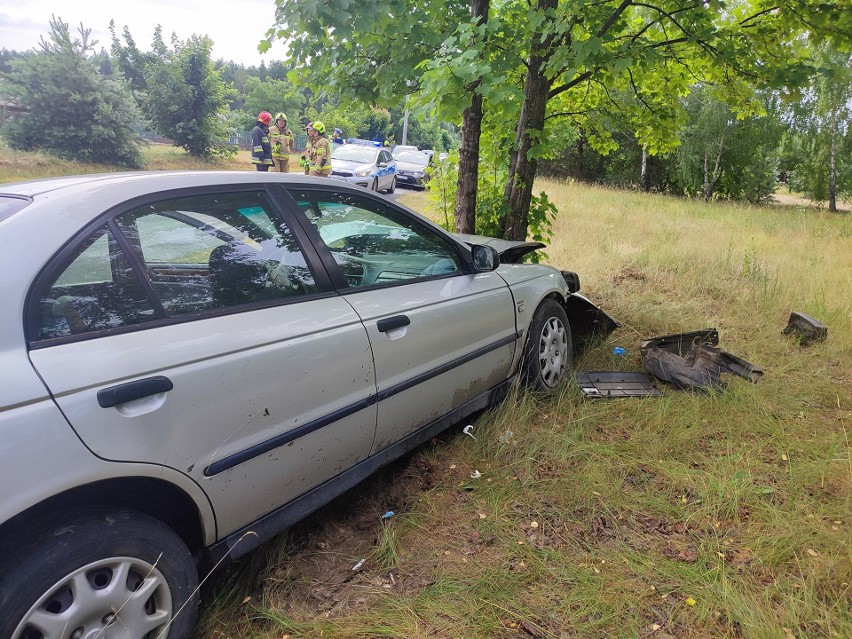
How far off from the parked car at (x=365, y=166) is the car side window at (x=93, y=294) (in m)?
14.2

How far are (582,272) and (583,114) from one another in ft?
7.15

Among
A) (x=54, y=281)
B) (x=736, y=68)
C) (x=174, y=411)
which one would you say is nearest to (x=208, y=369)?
(x=174, y=411)

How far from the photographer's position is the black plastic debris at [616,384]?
12.4 ft

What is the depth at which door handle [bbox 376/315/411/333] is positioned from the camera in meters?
2.35

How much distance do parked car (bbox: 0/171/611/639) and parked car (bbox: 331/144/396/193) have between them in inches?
533

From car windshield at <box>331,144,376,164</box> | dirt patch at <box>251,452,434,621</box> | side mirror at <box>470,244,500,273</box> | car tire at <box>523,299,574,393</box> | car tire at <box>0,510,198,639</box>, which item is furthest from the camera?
car windshield at <box>331,144,376,164</box>

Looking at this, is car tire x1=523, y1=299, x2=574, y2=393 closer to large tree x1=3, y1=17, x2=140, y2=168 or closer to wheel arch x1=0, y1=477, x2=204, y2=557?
wheel arch x1=0, y1=477, x2=204, y2=557

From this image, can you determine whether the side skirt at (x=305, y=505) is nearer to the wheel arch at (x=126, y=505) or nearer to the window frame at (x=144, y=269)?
the wheel arch at (x=126, y=505)

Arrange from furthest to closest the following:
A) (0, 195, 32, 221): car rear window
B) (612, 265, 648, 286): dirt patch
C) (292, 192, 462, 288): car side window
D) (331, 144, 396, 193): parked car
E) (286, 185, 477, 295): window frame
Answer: (331, 144, 396, 193): parked car
(612, 265, 648, 286): dirt patch
(292, 192, 462, 288): car side window
(286, 185, 477, 295): window frame
(0, 195, 32, 221): car rear window

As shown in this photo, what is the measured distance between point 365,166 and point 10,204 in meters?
15.3

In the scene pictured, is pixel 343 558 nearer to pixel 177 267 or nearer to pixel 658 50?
pixel 177 267

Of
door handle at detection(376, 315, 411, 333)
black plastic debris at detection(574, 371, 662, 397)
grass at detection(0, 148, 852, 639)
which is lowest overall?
grass at detection(0, 148, 852, 639)

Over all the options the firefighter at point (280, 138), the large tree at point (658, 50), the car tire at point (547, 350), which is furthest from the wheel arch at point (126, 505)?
the firefighter at point (280, 138)

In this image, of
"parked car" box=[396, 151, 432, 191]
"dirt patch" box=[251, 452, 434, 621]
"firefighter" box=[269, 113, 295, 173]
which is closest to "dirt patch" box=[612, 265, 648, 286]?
"dirt patch" box=[251, 452, 434, 621]
